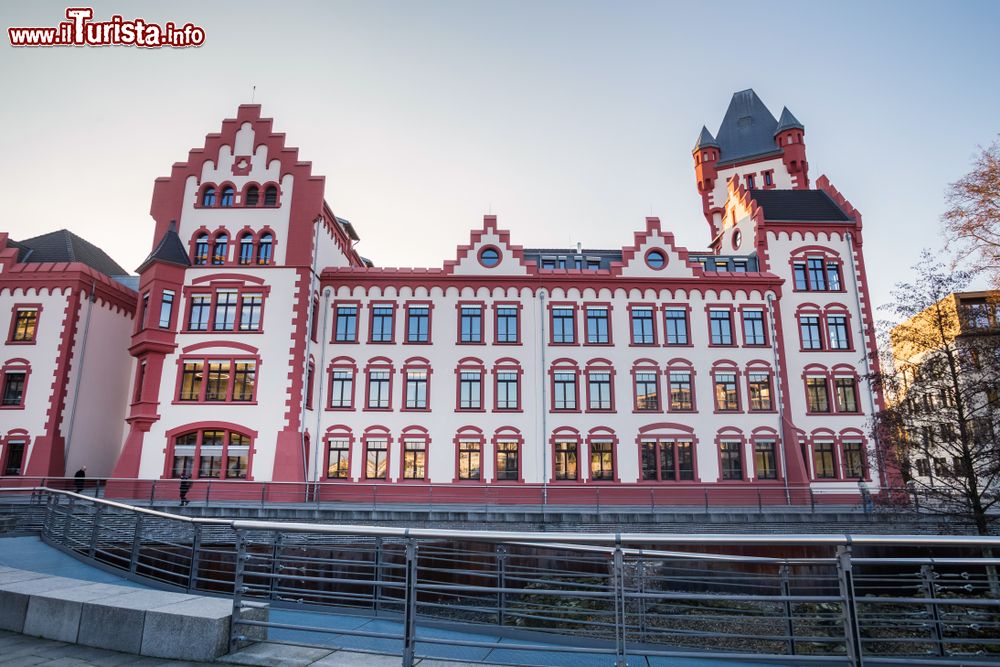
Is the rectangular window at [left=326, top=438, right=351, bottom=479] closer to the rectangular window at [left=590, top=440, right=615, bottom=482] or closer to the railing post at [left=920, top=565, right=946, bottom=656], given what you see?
the rectangular window at [left=590, top=440, right=615, bottom=482]

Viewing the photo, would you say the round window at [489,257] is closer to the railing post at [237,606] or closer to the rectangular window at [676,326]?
the rectangular window at [676,326]

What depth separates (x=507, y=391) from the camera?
3272 centimetres

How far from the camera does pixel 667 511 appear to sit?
24828 millimetres

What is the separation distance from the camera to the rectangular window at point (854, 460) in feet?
105

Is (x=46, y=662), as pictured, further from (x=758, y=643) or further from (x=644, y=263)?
(x=644, y=263)

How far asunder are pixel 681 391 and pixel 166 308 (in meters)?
28.2

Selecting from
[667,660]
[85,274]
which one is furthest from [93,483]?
[667,660]

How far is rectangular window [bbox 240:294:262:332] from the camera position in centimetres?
3166

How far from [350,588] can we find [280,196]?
23861 millimetres

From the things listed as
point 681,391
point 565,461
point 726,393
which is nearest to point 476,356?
point 565,461

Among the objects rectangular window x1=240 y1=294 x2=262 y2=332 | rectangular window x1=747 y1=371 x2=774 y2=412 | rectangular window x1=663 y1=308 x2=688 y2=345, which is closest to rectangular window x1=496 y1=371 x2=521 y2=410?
rectangular window x1=663 y1=308 x2=688 y2=345

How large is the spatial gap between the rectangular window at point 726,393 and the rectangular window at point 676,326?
9.21 ft

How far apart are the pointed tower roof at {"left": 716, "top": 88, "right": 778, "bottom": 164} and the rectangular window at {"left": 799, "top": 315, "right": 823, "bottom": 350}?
79.8 ft

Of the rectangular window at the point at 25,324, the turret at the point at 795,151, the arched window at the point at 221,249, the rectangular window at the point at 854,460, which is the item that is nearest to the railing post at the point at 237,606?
the arched window at the point at 221,249
